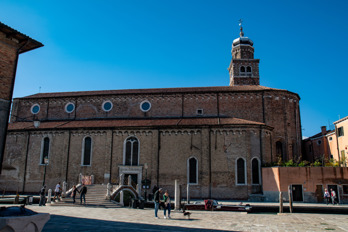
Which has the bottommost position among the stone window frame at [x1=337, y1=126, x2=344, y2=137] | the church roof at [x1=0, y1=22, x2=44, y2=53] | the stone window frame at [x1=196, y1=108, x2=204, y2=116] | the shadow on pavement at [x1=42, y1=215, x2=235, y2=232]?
the shadow on pavement at [x1=42, y1=215, x2=235, y2=232]

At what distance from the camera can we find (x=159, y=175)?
2597 centimetres

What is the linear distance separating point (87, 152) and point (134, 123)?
536cm

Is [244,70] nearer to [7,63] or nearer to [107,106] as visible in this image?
[107,106]

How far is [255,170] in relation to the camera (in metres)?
25.2

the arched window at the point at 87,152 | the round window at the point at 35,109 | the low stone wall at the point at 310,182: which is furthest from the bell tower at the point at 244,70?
the round window at the point at 35,109

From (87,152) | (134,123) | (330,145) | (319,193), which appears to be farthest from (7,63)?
(330,145)

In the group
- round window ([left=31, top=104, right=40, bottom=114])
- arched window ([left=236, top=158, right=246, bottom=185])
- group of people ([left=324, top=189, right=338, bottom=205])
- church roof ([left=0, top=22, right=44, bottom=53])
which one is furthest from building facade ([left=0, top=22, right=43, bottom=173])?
group of people ([left=324, top=189, right=338, bottom=205])

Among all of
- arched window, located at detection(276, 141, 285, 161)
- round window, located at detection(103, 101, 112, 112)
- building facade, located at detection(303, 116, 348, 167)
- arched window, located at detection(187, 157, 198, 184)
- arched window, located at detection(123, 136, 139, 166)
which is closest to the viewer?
arched window, located at detection(187, 157, 198, 184)

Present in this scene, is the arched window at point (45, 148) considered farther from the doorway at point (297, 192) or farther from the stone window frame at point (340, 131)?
the stone window frame at point (340, 131)

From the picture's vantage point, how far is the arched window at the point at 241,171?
2493 cm

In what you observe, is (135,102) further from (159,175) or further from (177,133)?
(159,175)

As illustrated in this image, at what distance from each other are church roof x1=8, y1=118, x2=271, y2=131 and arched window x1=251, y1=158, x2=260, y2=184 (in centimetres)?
339

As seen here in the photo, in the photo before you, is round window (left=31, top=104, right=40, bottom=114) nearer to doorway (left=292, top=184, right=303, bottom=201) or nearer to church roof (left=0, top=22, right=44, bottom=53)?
church roof (left=0, top=22, right=44, bottom=53)

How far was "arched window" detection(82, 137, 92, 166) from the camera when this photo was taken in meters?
27.5
